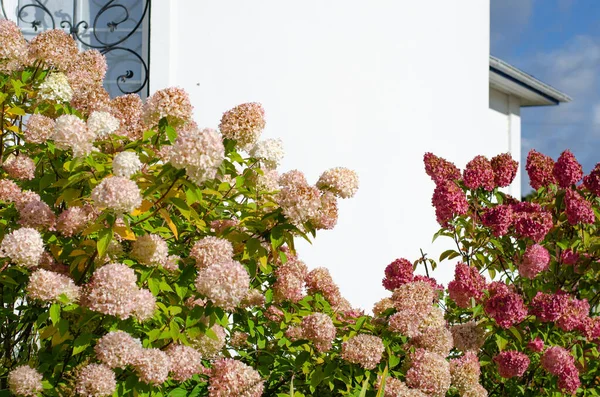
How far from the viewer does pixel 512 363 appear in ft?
9.84

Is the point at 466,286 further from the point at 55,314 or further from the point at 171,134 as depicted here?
the point at 55,314

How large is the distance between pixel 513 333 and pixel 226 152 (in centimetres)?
136

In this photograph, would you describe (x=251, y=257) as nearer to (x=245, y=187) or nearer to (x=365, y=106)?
(x=245, y=187)

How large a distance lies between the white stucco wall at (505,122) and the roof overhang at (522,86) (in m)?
0.10

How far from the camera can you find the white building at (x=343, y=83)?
4867mm

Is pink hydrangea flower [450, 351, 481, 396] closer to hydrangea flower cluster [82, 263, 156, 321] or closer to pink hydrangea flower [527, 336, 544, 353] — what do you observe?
pink hydrangea flower [527, 336, 544, 353]

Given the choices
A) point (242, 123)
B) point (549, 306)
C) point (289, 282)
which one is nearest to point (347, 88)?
point (549, 306)

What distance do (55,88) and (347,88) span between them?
256cm

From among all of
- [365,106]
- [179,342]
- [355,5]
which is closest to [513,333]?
[179,342]

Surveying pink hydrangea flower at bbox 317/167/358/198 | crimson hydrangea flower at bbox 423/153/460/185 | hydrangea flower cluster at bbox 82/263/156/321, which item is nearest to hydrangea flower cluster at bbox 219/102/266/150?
pink hydrangea flower at bbox 317/167/358/198

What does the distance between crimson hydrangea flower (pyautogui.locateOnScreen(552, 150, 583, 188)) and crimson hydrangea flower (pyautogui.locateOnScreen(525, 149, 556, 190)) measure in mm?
102

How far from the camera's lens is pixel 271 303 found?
2957 millimetres

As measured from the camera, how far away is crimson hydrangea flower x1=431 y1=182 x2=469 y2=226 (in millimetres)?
3084

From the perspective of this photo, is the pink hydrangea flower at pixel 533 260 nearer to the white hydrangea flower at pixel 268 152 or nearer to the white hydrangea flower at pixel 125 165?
the white hydrangea flower at pixel 268 152
